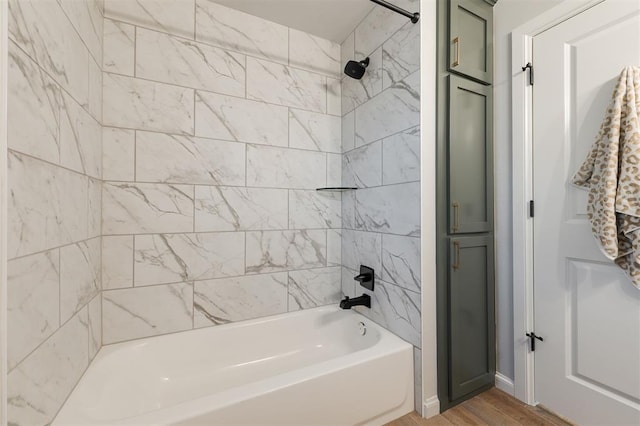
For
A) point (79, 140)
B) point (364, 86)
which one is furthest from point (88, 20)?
point (364, 86)

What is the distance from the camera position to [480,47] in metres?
1.66

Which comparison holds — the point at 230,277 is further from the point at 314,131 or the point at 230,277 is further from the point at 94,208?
the point at 314,131

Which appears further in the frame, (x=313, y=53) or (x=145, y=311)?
(x=313, y=53)

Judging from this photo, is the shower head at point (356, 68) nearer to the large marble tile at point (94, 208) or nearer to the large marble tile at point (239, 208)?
the large marble tile at point (239, 208)

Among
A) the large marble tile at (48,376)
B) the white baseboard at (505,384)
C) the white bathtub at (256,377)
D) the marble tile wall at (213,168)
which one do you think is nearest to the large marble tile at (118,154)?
the marble tile wall at (213,168)

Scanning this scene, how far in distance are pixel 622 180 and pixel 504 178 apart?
21.6 inches

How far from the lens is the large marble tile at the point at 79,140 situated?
3.50 feet

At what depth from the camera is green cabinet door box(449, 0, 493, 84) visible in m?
1.53

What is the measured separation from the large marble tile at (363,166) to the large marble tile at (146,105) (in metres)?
1.09

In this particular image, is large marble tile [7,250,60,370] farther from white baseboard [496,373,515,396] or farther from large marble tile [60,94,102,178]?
white baseboard [496,373,515,396]

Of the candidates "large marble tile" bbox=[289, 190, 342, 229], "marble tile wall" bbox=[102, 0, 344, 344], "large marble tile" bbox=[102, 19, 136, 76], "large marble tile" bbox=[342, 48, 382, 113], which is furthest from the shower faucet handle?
"large marble tile" bbox=[102, 19, 136, 76]

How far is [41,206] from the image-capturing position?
903 mm

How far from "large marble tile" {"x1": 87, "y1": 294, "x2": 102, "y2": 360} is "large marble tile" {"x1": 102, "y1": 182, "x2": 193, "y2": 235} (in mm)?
373

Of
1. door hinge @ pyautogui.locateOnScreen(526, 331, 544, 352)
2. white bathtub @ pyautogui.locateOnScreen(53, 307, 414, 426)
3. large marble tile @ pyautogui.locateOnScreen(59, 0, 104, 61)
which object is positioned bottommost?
white bathtub @ pyautogui.locateOnScreen(53, 307, 414, 426)
